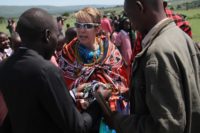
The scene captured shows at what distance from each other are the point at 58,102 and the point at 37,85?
177mm

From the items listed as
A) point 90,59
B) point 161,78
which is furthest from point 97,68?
point 161,78

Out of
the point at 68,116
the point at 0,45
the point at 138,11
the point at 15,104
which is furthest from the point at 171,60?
the point at 0,45

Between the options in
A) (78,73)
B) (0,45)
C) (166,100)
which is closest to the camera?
(166,100)

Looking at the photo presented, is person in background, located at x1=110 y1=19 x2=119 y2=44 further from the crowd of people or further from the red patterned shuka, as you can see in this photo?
the crowd of people

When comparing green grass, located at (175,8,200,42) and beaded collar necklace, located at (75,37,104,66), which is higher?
beaded collar necklace, located at (75,37,104,66)

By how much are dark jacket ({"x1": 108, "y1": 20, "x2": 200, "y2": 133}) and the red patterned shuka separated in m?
1.65

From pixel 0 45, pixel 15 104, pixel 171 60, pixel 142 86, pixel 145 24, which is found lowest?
pixel 0 45

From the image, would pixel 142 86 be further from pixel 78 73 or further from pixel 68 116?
pixel 78 73

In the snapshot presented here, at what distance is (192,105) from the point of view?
222 centimetres

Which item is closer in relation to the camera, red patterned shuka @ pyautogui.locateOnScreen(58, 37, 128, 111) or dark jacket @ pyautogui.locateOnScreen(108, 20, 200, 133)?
dark jacket @ pyautogui.locateOnScreen(108, 20, 200, 133)

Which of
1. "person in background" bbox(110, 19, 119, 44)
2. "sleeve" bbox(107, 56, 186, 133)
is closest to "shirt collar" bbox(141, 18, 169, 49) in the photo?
"sleeve" bbox(107, 56, 186, 133)

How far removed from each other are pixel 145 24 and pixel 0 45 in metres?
5.07

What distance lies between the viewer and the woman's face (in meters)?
4.07

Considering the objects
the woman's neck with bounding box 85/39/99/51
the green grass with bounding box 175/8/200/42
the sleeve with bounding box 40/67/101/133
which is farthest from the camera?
the green grass with bounding box 175/8/200/42
